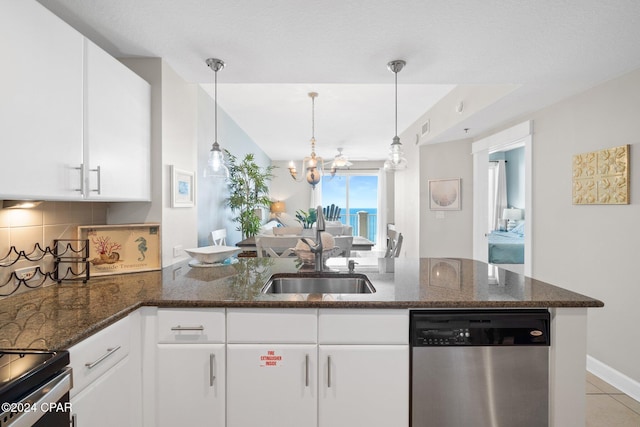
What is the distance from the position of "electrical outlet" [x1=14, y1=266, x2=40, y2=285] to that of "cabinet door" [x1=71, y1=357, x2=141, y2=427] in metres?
0.66

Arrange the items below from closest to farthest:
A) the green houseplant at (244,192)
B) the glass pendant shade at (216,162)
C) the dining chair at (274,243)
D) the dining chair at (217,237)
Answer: the glass pendant shade at (216,162), the dining chair at (274,243), the dining chair at (217,237), the green houseplant at (244,192)

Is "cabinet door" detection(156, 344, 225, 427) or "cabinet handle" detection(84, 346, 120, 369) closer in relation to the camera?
"cabinet handle" detection(84, 346, 120, 369)

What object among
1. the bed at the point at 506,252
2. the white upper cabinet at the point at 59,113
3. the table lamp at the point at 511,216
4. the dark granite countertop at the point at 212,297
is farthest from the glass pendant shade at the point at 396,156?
the table lamp at the point at 511,216

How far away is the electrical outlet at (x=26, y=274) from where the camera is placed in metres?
1.43

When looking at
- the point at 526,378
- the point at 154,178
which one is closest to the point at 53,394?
the point at 154,178

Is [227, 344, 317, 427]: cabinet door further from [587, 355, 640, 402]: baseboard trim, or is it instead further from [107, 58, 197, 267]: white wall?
[587, 355, 640, 402]: baseboard trim

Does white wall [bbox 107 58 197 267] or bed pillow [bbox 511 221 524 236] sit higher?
white wall [bbox 107 58 197 267]

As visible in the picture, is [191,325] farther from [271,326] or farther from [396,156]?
[396,156]

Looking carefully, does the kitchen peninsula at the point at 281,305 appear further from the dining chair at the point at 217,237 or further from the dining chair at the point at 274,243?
the dining chair at the point at 217,237

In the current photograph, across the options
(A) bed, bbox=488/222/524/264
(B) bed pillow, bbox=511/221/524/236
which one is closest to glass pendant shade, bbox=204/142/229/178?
(A) bed, bbox=488/222/524/264

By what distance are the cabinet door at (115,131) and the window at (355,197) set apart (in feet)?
23.5

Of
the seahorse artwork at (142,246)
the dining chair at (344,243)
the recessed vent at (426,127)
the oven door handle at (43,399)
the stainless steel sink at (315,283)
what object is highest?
→ the recessed vent at (426,127)

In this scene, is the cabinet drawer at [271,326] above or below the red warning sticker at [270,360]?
above

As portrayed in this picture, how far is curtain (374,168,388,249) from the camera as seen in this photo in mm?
8531
